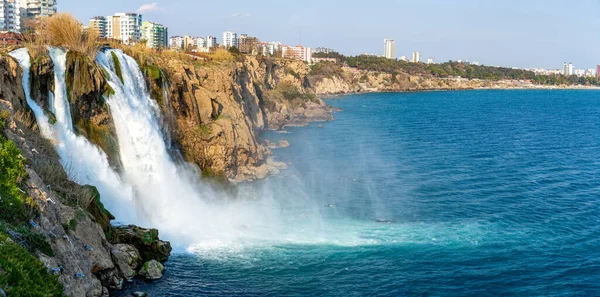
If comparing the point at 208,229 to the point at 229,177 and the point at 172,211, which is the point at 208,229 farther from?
the point at 229,177

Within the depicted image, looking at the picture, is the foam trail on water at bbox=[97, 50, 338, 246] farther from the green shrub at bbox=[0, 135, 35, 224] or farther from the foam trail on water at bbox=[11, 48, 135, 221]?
the green shrub at bbox=[0, 135, 35, 224]

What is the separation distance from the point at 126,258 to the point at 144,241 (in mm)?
1731

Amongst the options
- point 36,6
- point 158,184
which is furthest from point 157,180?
point 36,6

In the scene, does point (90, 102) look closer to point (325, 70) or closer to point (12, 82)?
point (12, 82)

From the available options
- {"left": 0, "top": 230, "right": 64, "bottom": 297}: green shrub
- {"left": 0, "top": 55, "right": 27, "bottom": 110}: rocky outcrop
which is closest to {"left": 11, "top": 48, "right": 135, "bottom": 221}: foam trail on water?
{"left": 0, "top": 55, "right": 27, "bottom": 110}: rocky outcrop

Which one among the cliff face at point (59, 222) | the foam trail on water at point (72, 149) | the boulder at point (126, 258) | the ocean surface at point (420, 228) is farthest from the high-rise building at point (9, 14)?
the boulder at point (126, 258)

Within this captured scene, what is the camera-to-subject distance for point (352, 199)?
36.8 meters

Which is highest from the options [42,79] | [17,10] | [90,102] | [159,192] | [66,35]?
[17,10]

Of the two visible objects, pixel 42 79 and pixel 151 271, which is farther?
pixel 42 79

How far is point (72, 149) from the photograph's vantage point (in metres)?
24.8

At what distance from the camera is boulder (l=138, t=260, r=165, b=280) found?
67.2ft

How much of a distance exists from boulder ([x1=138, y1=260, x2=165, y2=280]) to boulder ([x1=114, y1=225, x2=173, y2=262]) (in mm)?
763

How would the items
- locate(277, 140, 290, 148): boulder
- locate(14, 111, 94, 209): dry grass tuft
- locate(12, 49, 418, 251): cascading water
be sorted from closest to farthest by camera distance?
locate(14, 111, 94, 209): dry grass tuft, locate(12, 49, 418, 251): cascading water, locate(277, 140, 290, 148): boulder

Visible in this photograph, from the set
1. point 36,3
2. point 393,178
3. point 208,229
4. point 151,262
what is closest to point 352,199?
point 393,178
